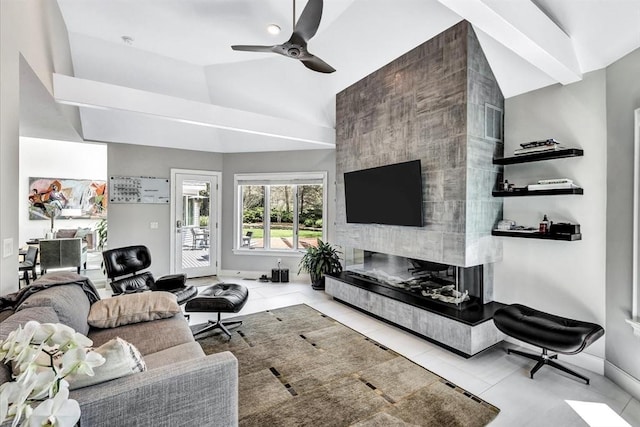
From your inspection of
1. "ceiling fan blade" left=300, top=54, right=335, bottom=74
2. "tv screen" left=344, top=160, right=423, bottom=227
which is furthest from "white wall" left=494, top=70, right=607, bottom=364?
"ceiling fan blade" left=300, top=54, right=335, bottom=74

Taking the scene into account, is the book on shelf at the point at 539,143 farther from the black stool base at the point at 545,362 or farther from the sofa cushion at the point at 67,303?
the sofa cushion at the point at 67,303

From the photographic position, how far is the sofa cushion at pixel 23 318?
4.62 ft

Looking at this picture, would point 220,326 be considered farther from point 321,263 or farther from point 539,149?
point 539,149

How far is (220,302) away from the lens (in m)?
3.17

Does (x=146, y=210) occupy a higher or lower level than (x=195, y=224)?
higher

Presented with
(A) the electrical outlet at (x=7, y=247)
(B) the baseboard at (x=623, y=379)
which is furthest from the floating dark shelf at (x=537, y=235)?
(A) the electrical outlet at (x=7, y=247)

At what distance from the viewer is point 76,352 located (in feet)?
2.87

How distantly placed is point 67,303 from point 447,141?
136 inches

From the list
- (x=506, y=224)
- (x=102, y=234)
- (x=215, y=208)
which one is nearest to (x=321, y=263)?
(x=215, y=208)

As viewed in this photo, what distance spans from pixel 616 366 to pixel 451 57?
3055 mm

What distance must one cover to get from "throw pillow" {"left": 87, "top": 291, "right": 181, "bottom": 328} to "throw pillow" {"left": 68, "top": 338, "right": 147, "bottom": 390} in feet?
4.12

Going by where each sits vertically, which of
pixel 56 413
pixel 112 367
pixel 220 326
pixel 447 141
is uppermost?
pixel 447 141

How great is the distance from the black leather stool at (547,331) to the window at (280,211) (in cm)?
365

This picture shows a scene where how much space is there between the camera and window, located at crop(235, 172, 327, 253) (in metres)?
6.01
